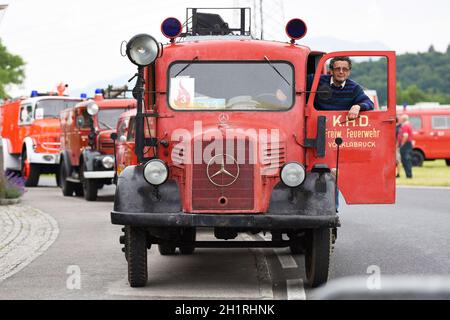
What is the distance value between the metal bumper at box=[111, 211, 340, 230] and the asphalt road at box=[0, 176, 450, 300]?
0.58m

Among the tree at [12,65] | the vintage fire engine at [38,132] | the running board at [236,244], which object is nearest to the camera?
the running board at [236,244]

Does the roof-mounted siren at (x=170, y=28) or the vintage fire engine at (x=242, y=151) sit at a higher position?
the roof-mounted siren at (x=170, y=28)

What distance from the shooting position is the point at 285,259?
11641 mm

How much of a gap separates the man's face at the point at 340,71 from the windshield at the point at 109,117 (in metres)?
14.2

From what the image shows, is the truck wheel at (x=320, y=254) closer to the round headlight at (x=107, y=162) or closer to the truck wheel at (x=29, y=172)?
the round headlight at (x=107, y=162)

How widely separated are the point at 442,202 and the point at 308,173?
1276 cm

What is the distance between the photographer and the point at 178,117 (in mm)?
10148

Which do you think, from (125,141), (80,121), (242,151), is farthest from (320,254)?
(80,121)

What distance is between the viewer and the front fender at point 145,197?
8953 millimetres

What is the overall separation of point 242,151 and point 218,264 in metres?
2.61

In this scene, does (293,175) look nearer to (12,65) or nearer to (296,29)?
(296,29)

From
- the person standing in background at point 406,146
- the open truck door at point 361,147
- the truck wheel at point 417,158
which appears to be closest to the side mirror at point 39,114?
the person standing in background at point 406,146

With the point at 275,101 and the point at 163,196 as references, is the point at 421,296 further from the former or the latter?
the point at 275,101

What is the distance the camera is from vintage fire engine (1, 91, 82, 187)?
1144 inches
